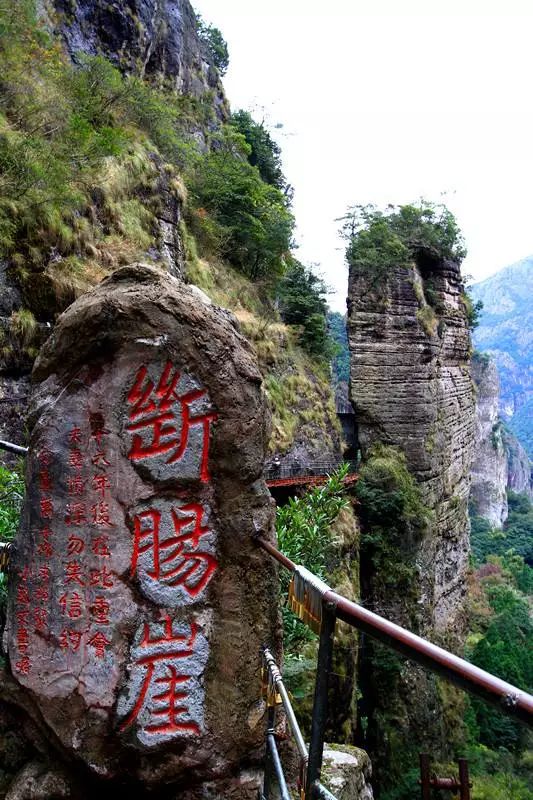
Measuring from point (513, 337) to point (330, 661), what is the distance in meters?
125

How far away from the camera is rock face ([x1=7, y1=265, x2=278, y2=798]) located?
2240 mm

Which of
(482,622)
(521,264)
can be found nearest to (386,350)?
(482,622)

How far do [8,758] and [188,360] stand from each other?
1.86m

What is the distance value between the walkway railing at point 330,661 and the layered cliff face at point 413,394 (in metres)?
10.9

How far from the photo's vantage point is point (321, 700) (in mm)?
1302

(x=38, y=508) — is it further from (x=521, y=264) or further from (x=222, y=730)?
(x=521, y=264)

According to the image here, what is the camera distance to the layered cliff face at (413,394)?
1259 centimetres

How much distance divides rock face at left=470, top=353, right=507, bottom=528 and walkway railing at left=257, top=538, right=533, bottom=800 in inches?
1510

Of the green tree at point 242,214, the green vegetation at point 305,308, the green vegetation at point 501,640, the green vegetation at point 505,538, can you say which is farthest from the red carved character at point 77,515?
the green vegetation at point 505,538

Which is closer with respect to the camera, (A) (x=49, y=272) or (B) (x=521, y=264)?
(A) (x=49, y=272)

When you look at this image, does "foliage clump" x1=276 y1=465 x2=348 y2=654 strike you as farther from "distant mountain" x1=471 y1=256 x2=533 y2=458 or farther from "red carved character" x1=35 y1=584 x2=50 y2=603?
"distant mountain" x1=471 y1=256 x2=533 y2=458

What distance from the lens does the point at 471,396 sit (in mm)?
16578

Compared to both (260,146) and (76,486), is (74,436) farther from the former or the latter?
(260,146)

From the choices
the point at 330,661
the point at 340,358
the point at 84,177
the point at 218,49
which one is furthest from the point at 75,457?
the point at 340,358
